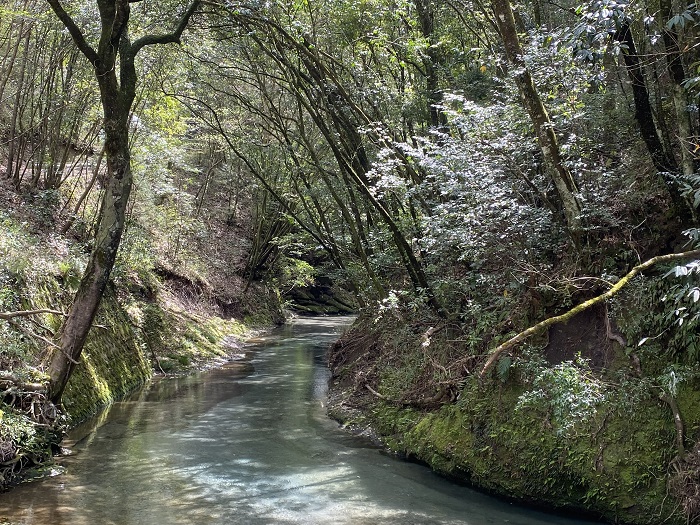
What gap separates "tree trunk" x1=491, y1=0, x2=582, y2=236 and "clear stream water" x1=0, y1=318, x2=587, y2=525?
3917mm

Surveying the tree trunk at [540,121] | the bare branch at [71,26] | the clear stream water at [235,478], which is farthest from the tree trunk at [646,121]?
the bare branch at [71,26]

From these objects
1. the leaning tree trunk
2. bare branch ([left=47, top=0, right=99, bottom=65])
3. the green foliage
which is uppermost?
bare branch ([left=47, top=0, right=99, bottom=65])

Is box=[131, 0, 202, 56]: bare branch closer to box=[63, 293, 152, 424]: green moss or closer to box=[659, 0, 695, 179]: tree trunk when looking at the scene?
box=[63, 293, 152, 424]: green moss

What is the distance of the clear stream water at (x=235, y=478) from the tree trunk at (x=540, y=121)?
154 inches

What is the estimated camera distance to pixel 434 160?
8844 millimetres

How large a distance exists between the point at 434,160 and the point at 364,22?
5.40m

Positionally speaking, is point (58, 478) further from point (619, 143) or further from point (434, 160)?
point (619, 143)

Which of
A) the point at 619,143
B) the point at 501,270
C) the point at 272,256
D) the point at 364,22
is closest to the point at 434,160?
the point at 501,270

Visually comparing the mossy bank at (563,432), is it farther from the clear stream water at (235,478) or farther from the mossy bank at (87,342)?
the mossy bank at (87,342)

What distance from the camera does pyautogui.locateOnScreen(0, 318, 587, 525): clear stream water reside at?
624 centimetres

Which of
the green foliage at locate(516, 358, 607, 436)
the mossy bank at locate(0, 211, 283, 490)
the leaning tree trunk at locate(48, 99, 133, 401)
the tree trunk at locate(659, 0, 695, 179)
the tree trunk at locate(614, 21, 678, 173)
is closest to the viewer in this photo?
the green foliage at locate(516, 358, 607, 436)

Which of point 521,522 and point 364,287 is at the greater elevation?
point 364,287

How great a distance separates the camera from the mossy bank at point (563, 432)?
593 cm

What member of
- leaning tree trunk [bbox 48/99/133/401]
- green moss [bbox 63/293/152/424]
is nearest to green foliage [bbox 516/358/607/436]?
leaning tree trunk [bbox 48/99/133/401]
